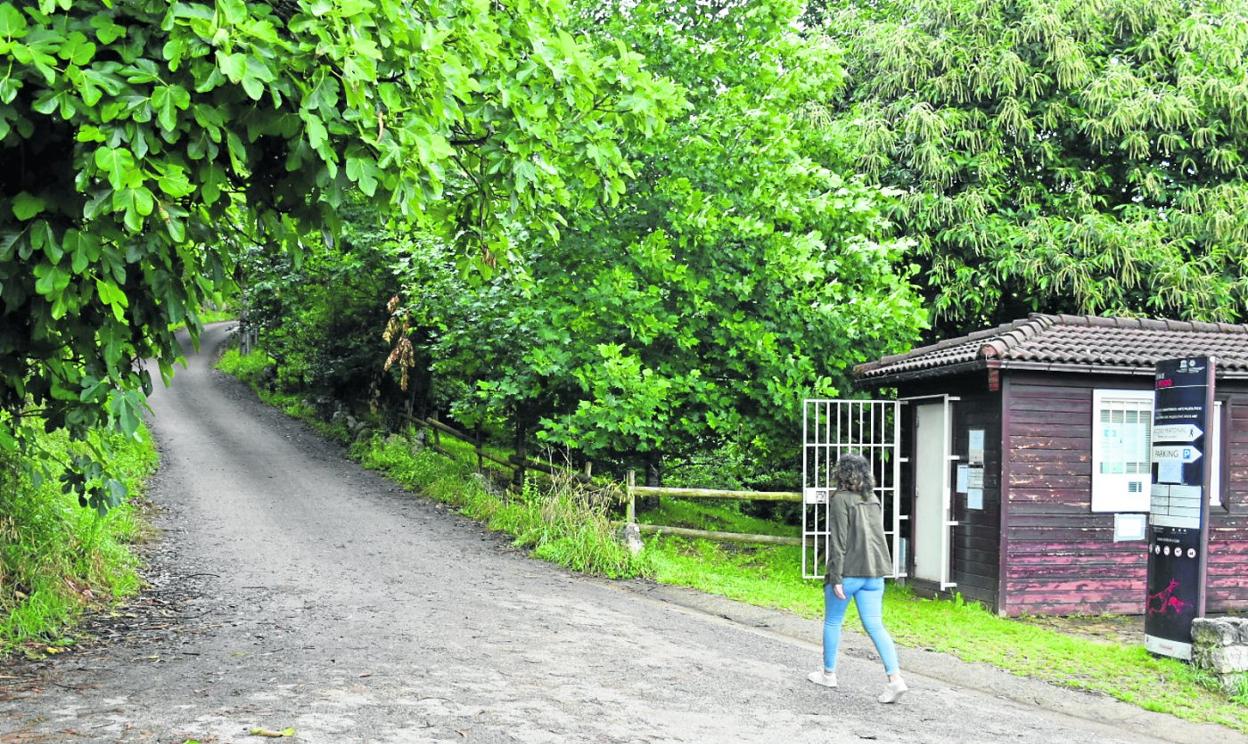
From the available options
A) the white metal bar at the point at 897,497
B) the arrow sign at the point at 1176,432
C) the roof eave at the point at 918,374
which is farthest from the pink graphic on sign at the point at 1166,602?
the white metal bar at the point at 897,497

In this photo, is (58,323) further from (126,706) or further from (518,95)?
(518,95)

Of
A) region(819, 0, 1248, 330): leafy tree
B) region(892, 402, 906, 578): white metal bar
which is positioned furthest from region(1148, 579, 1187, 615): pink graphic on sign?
region(819, 0, 1248, 330): leafy tree

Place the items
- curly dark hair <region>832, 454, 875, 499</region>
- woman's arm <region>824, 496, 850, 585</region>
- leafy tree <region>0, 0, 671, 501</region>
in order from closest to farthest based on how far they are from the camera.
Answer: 1. leafy tree <region>0, 0, 671, 501</region>
2. woman's arm <region>824, 496, 850, 585</region>
3. curly dark hair <region>832, 454, 875, 499</region>

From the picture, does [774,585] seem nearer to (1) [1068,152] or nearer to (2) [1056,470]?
(2) [1056,470]

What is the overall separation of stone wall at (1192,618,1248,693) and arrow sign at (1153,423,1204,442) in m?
1.53

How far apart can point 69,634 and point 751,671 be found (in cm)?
539

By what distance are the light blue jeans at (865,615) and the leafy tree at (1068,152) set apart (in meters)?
9.76

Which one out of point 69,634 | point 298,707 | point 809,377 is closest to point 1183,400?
point 809,377

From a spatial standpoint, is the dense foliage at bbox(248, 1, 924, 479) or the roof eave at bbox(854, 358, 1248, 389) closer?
the roof eave at bbox(854, 358, 1248, 389)

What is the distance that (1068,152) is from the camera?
17.6 m

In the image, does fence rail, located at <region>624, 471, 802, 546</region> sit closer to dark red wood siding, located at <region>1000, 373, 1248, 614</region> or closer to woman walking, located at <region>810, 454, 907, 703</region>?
dark red wood siding, located at <region>1000, 373, 1248, 614</region>

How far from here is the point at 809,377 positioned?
1422cm

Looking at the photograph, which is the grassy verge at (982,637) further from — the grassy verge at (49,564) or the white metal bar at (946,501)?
the grassy verge at (49,564)

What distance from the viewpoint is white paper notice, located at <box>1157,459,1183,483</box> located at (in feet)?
29.5
